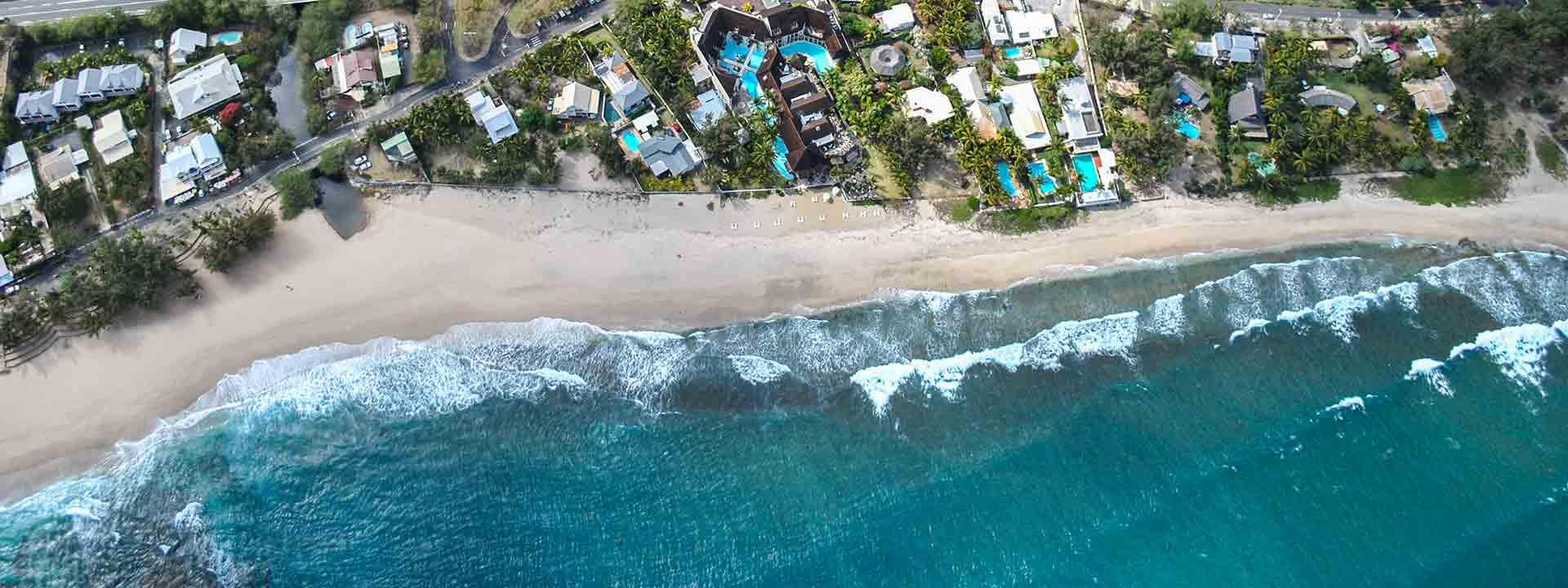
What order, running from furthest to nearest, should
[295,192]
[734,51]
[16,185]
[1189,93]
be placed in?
[734,51] < [1189,93] < [16,185] < [295,192]

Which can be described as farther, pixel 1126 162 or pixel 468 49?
pixel 468 49

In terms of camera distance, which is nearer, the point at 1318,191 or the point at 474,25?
the point at 1318,191

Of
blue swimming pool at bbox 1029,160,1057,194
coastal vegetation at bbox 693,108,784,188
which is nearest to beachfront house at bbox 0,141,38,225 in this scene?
coastal vegetation at bbox 693,108,784,188

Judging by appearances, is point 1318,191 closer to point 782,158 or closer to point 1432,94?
point 1432,94

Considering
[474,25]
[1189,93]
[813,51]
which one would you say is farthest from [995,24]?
[474,25]

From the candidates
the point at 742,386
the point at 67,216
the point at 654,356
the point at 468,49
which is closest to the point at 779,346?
the point at 742,386

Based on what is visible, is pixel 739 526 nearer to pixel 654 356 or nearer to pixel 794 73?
pixel 654 356

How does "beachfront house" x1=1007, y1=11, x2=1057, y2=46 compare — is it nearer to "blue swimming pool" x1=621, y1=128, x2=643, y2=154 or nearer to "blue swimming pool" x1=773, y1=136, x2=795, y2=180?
"blue swimming pool" x1=773, y1=136, x2=795, y2=180
